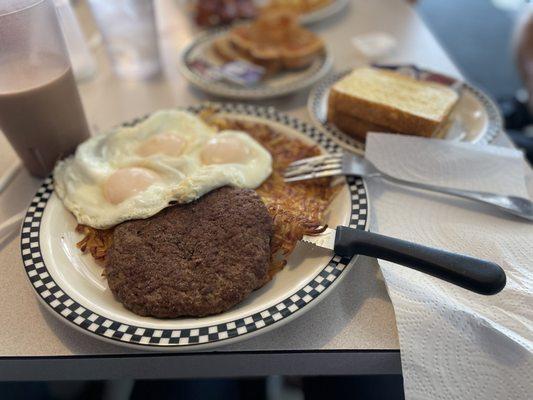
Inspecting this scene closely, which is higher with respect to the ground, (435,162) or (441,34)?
(435,162)

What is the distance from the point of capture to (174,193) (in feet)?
3.47

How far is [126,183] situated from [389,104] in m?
0.89

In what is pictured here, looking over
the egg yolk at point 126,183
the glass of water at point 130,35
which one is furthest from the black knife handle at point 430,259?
the glass of water at point 130,35

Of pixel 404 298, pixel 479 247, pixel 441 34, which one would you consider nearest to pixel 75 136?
pixel 404 298

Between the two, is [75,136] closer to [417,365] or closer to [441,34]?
[417,365]

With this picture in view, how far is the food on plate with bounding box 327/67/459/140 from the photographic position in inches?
54.1

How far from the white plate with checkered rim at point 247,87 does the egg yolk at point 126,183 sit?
0.63 m

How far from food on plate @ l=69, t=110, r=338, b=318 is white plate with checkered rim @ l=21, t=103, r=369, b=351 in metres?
0.03

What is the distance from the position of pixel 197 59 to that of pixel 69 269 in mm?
1221

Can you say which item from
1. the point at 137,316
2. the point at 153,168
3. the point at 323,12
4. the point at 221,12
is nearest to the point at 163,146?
the point at 153,168

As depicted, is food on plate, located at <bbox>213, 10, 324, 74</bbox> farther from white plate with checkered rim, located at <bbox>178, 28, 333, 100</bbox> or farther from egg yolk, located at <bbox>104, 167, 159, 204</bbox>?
egg yolk, located at <bbox>104, 167, 159, 204</bbox>

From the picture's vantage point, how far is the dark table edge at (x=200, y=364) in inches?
34.8

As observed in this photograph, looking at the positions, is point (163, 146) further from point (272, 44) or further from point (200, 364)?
point (272, 44)

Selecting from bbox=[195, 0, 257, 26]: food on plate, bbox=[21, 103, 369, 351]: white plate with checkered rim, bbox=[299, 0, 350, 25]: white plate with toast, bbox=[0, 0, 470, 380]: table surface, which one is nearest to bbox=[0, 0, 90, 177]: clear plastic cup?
bbox=[21, 103, 369, 351]: white plate with checkered rim
